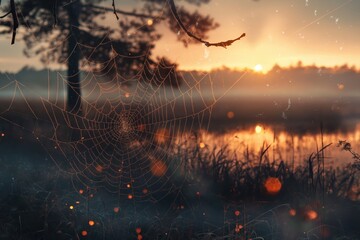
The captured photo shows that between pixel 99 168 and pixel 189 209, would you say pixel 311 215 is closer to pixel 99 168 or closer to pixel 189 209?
pixel 189 209

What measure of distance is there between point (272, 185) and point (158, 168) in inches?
88.8

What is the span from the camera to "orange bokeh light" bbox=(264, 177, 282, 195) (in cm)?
789

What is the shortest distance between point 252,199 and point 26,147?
6225 mm

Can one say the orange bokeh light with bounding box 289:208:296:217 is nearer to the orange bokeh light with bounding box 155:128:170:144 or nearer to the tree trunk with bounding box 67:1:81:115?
the orange bokeh light with bounding box 155:128:170:144

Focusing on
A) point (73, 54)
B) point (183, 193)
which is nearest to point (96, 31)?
point (73, 54)

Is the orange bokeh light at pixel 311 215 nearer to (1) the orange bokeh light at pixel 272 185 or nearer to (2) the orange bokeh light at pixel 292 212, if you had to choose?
(2) the orange bokeh light at pixel 292 212

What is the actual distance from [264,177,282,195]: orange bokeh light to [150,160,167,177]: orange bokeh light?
1918mm

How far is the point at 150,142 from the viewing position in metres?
10.5

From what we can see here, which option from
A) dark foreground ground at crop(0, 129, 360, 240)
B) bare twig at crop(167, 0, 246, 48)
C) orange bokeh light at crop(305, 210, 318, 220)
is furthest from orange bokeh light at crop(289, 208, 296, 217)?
bare twig at crop(167, 0, 246, 48)

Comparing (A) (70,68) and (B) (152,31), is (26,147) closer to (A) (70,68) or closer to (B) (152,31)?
(A) (70,68)

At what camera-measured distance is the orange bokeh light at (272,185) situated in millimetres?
7891

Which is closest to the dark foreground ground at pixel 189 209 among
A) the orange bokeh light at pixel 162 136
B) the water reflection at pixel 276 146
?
the water reflection at pixel 276 146

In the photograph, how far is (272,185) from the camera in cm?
791

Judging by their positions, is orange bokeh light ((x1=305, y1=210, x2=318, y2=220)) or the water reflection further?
the water reflection
